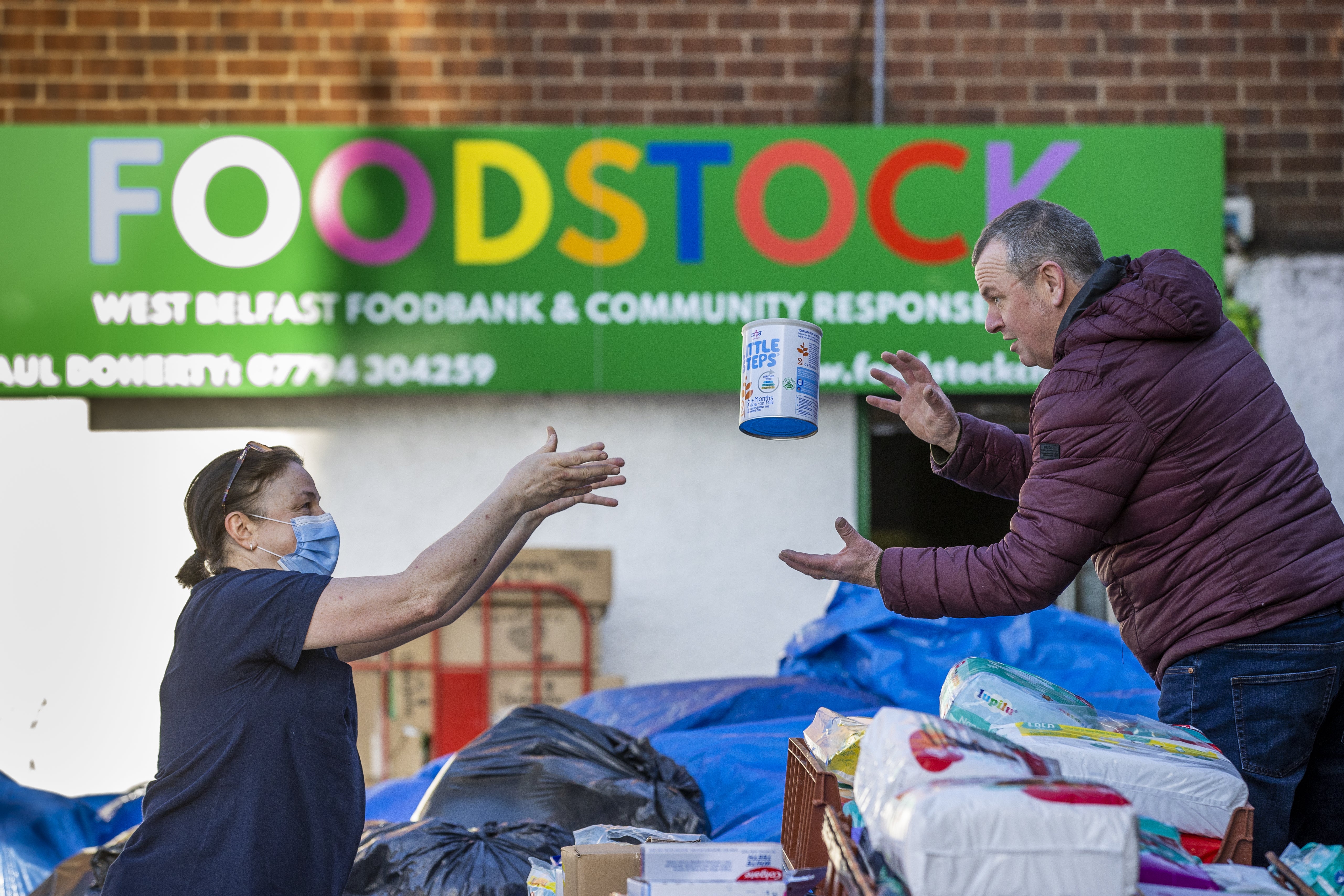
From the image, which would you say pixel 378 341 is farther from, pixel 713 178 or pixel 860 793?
pixel 860 793

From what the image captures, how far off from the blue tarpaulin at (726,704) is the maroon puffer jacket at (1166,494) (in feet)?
5.51

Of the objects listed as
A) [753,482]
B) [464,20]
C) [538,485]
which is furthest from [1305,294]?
[538,485]

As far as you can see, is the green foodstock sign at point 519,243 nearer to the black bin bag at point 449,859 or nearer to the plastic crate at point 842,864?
the black bin bag at point 449,859

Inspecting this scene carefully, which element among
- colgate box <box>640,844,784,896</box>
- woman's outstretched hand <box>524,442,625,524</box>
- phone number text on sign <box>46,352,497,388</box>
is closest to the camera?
colgate box <box>640,844,784,896</box>

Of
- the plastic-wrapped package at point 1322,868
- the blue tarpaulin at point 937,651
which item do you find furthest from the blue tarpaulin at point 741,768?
the plastic-wrapped package at point 1322,868

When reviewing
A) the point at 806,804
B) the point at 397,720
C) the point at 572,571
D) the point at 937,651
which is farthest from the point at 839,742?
the point at 397,720

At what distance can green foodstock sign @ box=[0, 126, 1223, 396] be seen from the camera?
17.9 feet

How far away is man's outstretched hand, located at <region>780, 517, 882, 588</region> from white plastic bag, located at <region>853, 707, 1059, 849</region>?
1.72 feet

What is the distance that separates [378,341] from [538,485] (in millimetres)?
3512

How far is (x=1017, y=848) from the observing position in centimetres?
139

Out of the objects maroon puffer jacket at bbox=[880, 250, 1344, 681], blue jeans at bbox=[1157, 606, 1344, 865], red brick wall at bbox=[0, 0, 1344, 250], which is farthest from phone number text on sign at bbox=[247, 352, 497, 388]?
blue jeans at bbox=[1157, 606, 1344, 865]

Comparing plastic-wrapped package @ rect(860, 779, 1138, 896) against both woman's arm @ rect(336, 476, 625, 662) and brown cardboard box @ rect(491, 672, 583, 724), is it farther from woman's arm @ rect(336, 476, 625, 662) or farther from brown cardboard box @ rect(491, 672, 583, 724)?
brown cardboard box @ rect(491, 672, 583, 724)

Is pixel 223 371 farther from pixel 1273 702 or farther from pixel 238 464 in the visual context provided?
pixel 1273 702

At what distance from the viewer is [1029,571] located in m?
2.12
